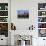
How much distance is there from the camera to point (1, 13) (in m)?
6.89

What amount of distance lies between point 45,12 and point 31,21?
90 centimetres

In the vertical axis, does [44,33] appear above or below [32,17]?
below

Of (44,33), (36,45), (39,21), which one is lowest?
(36,45)

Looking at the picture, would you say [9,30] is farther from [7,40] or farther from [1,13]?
[1,13]

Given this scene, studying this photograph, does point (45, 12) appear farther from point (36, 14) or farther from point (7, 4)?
point (7, 4)

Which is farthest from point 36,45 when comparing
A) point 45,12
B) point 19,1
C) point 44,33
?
point 19,1

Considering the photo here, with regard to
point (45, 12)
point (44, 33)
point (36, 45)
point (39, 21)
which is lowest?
point (36, 45)

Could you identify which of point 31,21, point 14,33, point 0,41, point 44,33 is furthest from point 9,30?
point 44,33

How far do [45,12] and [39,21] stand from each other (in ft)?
1.86

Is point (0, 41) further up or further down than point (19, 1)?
further down

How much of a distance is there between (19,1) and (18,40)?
6.37ft

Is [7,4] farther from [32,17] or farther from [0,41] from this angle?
[0,41]

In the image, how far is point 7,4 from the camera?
269 inches

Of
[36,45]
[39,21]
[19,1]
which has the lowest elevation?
[36,45]
